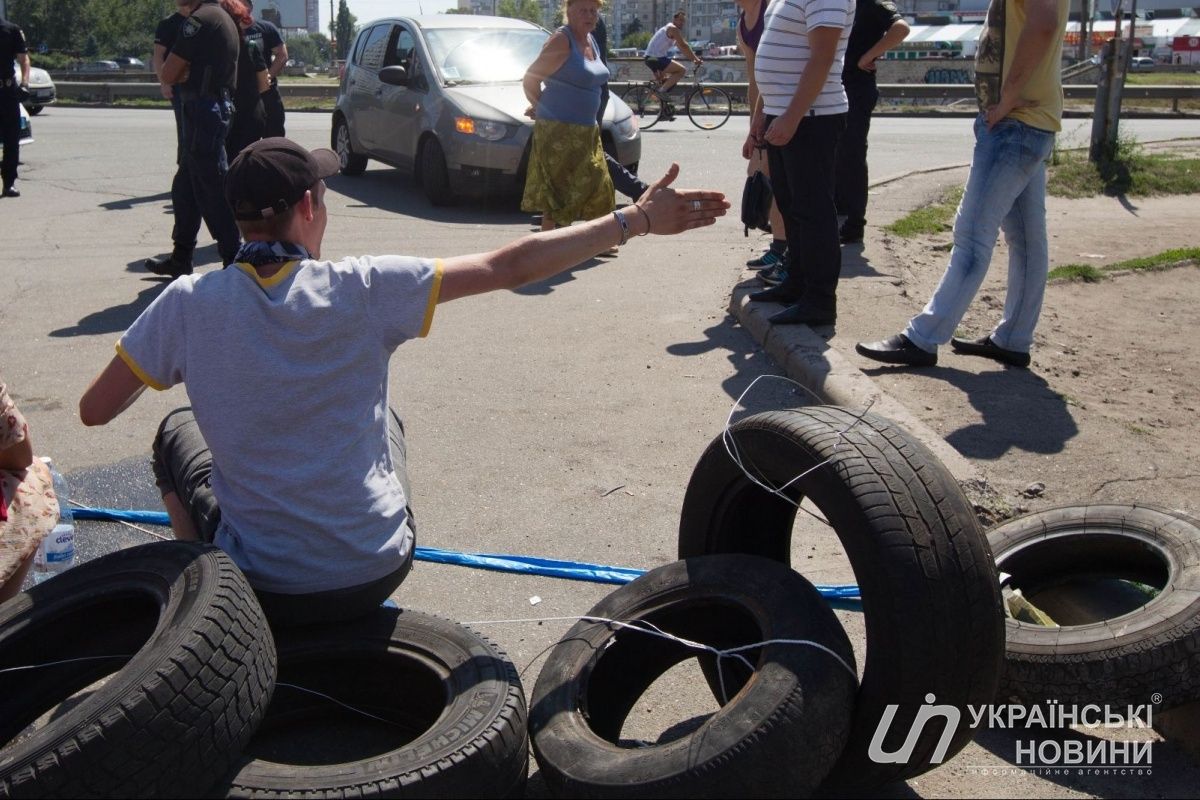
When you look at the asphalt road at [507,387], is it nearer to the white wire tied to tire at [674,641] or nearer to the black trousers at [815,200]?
the white wire tied to tire at [674,641]

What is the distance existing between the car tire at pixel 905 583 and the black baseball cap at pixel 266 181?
1.48 m

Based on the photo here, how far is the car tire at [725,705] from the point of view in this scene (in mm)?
2637

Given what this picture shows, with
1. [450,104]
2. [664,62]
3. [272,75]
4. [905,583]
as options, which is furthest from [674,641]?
[664,62]

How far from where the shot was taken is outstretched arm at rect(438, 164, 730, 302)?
A: 3.12 m

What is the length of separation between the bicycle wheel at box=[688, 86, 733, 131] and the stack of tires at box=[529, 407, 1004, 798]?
19531 millimetres

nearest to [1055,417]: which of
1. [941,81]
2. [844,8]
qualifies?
[844,8]

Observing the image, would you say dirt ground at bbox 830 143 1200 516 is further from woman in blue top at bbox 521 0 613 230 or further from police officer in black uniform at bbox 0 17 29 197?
police officer in black uniform at bbox 0 17 29 197

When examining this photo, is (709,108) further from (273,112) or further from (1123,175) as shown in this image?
(273,112)

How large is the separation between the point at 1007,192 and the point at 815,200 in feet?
3.36

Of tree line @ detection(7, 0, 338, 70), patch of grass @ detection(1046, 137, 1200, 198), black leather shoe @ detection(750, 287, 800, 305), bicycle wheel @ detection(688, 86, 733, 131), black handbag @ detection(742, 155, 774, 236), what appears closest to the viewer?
black handbag @ detection(742, 155, 774, 236)

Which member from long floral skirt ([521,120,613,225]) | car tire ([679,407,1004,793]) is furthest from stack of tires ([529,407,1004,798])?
long floral skirt ([521,120,613,225])

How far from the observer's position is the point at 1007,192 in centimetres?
597

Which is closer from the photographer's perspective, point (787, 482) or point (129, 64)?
point (787, 482)

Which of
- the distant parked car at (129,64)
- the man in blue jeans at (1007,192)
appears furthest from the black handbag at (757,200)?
the distant parked car at (129,64)
